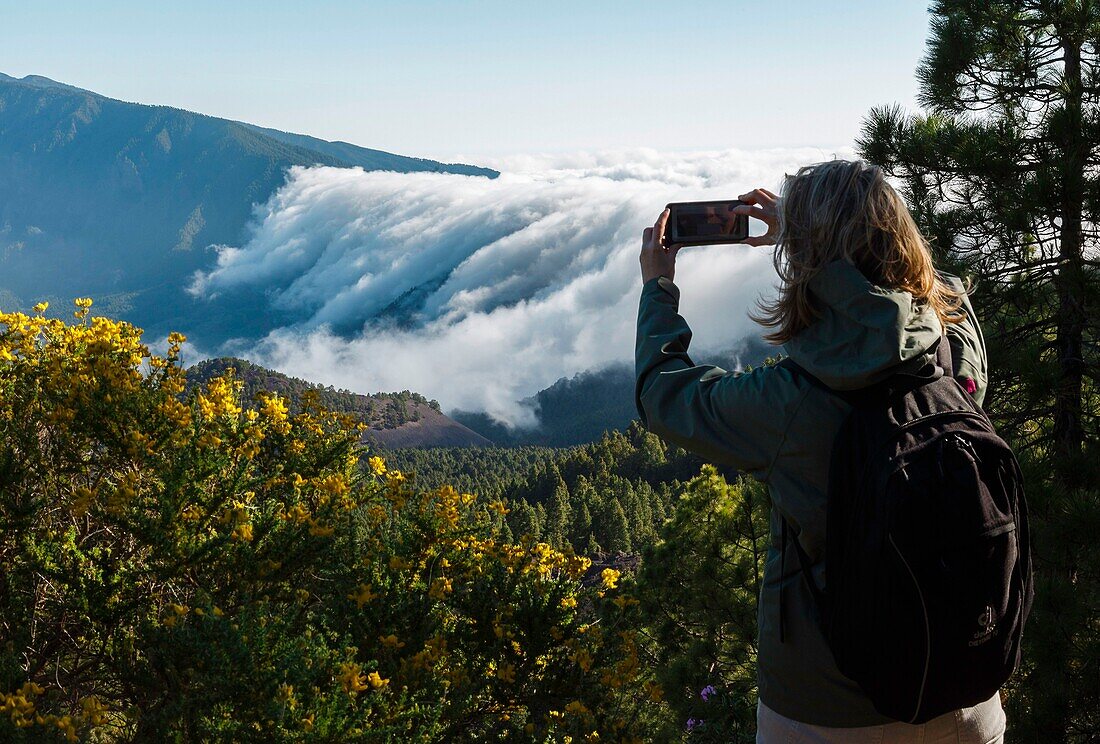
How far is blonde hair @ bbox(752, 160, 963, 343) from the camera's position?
1.84m

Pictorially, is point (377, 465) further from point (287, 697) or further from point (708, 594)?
point (708, 594)

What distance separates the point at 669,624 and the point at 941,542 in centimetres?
1017

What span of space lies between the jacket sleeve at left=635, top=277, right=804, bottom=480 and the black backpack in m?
0.10

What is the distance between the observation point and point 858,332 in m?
1.74

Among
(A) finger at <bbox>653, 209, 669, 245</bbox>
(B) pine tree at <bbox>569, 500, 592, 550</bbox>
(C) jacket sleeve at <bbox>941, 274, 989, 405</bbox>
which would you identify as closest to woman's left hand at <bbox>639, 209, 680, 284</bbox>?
(A) finger at <bbox>653, 209, 669, 245</bbox>

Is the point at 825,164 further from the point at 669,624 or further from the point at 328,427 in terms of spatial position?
the point at 669,624

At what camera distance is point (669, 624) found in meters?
11.3

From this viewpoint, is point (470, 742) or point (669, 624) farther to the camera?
point (669, 624)

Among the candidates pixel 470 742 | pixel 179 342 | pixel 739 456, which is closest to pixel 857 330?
pixel 739 456

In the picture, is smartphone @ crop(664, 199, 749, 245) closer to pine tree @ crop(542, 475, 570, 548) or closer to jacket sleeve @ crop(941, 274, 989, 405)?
jacket sleeve @ crop(941, 274, 989, 405)

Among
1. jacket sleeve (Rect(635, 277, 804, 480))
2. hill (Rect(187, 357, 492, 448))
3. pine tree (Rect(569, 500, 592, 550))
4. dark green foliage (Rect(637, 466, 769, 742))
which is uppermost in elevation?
jacket sleeve (Rect(635, 277, 804, 480))

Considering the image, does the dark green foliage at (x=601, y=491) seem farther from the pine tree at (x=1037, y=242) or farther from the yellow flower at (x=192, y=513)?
the yellow flower at (x=192, y=513)

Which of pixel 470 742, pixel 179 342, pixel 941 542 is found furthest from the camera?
pixel 179 342

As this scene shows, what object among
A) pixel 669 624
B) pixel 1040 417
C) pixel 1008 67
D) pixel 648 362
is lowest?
pixel 669 624
